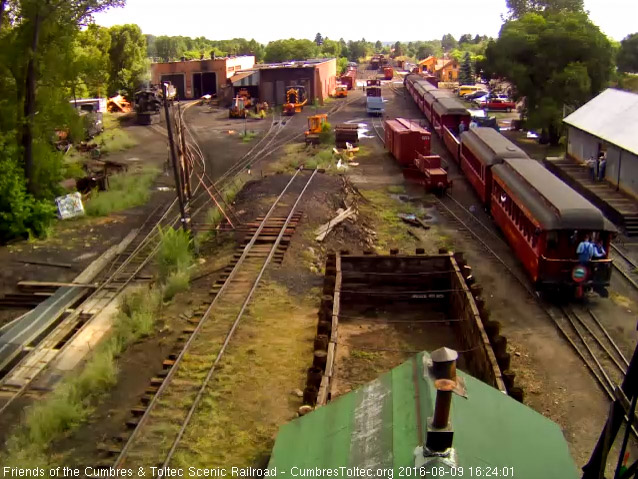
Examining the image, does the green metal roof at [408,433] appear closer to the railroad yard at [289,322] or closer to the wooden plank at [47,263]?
the railroad yard at [289,322]

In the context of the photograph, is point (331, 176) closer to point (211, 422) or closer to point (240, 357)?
point (240, 357)

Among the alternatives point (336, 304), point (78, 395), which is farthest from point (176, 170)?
point (78, 395)

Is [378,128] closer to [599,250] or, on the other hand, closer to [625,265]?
[625,265]

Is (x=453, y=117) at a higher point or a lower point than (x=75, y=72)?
lower

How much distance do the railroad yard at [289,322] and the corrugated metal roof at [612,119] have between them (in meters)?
5.77

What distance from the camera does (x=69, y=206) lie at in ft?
80.1

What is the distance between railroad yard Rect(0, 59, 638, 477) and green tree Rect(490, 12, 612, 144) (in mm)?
13625

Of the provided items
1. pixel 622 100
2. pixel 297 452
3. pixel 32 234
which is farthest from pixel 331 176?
pixel 297 452

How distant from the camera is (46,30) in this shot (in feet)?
76.7

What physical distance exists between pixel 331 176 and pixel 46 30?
12.8 meters

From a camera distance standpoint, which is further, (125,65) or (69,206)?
(125,65)

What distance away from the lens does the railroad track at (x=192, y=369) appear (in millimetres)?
9414

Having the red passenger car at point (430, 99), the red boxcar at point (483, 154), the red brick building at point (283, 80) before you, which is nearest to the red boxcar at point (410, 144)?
the red boxcar at point (483, 154)

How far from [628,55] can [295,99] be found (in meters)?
34.6
